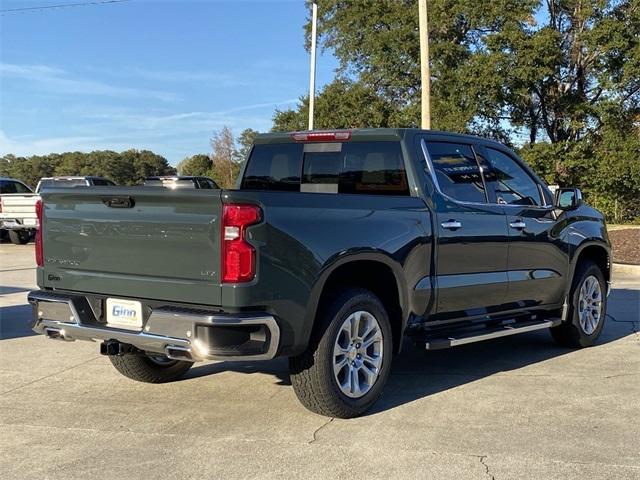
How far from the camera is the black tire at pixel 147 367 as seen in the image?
17.9 ft

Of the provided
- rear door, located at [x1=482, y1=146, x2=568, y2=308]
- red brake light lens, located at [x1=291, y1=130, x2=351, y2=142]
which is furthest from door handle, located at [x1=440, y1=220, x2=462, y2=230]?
red brake light lens, located at [x1=291, y1=130, x2=351, y2=142]

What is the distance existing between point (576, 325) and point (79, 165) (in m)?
68.7

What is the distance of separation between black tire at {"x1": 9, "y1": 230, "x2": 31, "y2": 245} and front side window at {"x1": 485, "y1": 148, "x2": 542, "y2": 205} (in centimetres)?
1788

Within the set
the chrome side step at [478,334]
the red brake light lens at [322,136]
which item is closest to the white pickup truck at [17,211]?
the red brake light lens at [322,136]

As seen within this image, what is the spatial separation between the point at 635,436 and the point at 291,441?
2.17 meters

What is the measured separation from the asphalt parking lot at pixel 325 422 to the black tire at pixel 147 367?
9 centimetres

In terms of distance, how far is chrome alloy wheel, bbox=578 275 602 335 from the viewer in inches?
271

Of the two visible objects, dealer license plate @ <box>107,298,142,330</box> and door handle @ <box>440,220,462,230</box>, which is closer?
dealer license plate @ <box>107,298,142,330</box>

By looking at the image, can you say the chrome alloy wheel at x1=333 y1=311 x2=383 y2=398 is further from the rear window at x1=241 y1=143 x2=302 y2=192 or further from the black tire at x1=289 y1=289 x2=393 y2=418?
the rear window at x1=241 y1=143 x2=302 y2=192

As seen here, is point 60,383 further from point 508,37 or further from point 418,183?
point 508,37

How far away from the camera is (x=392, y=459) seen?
12.8 feet

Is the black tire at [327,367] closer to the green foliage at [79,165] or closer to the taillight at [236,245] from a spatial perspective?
the taillight at [236,245]

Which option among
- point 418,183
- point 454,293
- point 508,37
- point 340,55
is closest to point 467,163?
point 418,183

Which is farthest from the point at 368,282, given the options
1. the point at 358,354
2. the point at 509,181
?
the point at 509,181
